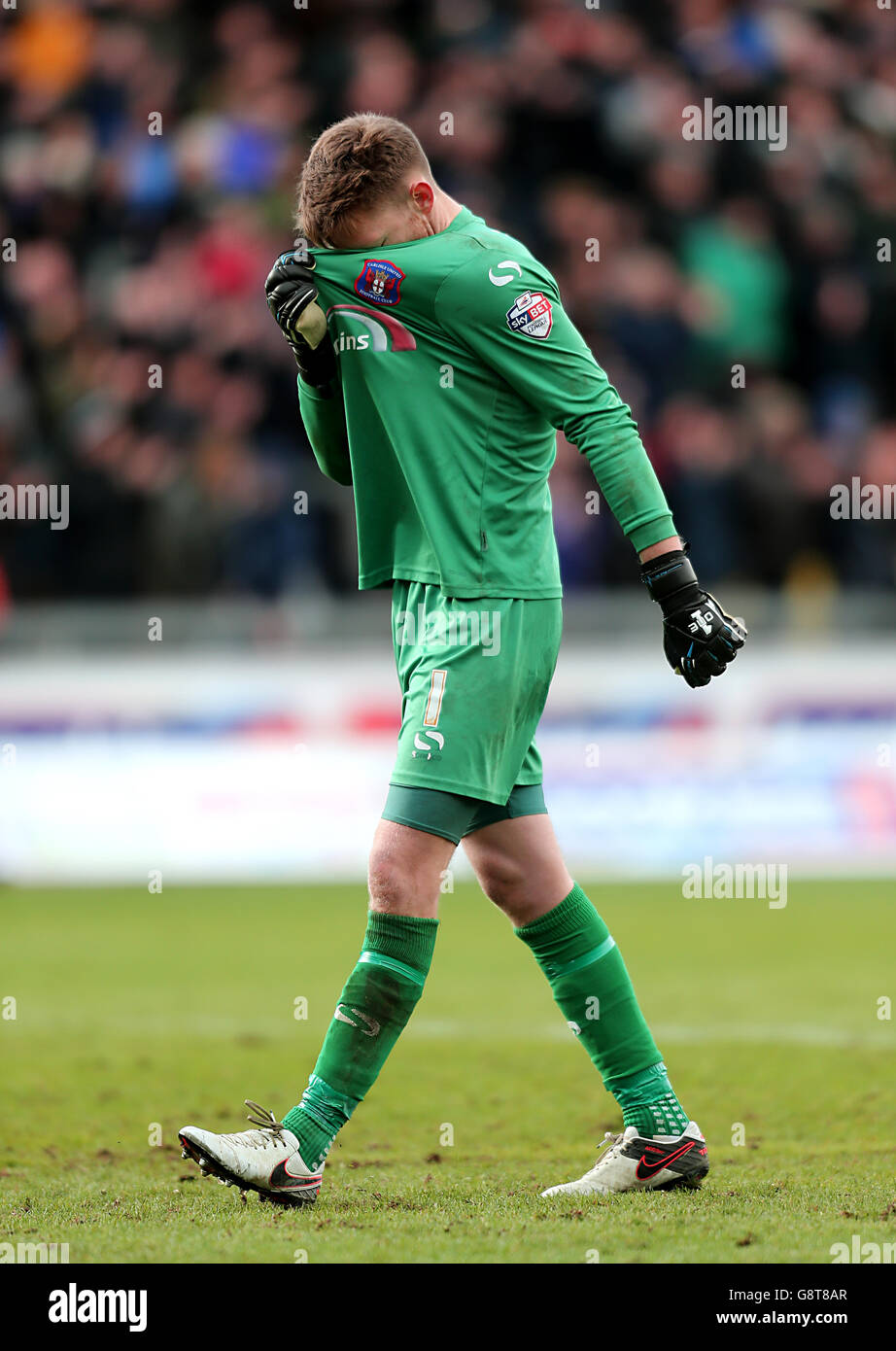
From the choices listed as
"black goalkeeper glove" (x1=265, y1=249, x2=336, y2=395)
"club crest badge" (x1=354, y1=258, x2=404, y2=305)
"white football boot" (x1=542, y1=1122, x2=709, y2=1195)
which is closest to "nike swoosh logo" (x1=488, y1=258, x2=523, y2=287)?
"club crest badge" (x1=354, y1=258, x2=404, y2=305)

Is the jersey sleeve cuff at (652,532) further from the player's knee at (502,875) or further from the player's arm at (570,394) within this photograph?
the player's knee at (502,875)

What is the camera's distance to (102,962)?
8234 millimetres

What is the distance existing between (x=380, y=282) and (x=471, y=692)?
91 centimetres

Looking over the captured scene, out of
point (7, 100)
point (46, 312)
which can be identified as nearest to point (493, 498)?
point (46, 312)

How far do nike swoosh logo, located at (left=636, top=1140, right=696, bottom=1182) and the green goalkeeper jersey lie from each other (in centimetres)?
128

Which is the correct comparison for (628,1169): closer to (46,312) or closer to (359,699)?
(359,699)

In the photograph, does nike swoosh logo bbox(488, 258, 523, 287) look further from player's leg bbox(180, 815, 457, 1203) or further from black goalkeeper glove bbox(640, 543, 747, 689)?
player's leg bbox(180, 815, 457, 1203)

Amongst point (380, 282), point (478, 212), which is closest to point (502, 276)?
point (380, 282)

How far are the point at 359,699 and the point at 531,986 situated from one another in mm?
3556

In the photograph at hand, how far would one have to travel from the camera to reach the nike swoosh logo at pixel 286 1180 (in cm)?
388

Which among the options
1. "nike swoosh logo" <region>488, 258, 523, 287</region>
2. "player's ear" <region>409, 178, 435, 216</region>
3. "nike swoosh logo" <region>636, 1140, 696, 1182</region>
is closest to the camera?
"nike swoosh logo" <region>488, 258, 523, 287</region>

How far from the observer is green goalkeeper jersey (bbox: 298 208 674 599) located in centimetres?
395

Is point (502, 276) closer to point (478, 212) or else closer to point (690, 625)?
point (690, 625)

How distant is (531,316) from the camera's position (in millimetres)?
3947
